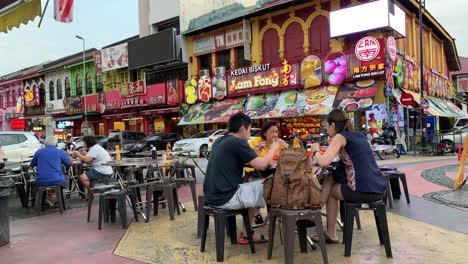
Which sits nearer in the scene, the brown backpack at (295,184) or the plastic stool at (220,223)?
the brown backpack at (295,184)

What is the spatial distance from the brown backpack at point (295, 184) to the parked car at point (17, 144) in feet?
39.6

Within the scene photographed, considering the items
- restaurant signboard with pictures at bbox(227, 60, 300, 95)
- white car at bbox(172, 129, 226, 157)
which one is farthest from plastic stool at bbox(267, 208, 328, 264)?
restaurant signboard with pictures at bbox(227, 60, 300, 95)

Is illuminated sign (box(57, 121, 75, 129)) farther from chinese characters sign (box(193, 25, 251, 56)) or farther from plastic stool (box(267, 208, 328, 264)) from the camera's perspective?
plastic stool (box(267, 208, 328, 264))

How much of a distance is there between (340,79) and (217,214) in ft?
53.8

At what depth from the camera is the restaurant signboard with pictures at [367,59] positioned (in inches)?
717

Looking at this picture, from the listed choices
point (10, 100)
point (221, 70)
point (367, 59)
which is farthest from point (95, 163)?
point (10, 100)

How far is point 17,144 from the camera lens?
1430 centimetres

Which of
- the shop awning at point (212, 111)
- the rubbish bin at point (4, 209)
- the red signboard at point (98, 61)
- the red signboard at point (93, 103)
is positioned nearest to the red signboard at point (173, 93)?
the shop awning at point (212, 111)

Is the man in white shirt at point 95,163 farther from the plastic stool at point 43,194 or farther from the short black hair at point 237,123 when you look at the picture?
the short black hair at point 237,123

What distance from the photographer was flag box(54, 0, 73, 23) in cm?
632

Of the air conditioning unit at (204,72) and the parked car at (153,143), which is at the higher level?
the air conditioning unit at (204,72)

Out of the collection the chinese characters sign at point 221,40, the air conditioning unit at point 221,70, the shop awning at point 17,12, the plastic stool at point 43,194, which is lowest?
the plastic stool at point 43,194

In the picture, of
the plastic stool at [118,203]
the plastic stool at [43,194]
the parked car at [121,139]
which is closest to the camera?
the plastic stool at [118,203]

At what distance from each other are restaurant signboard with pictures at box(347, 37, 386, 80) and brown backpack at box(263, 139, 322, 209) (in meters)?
15.4
